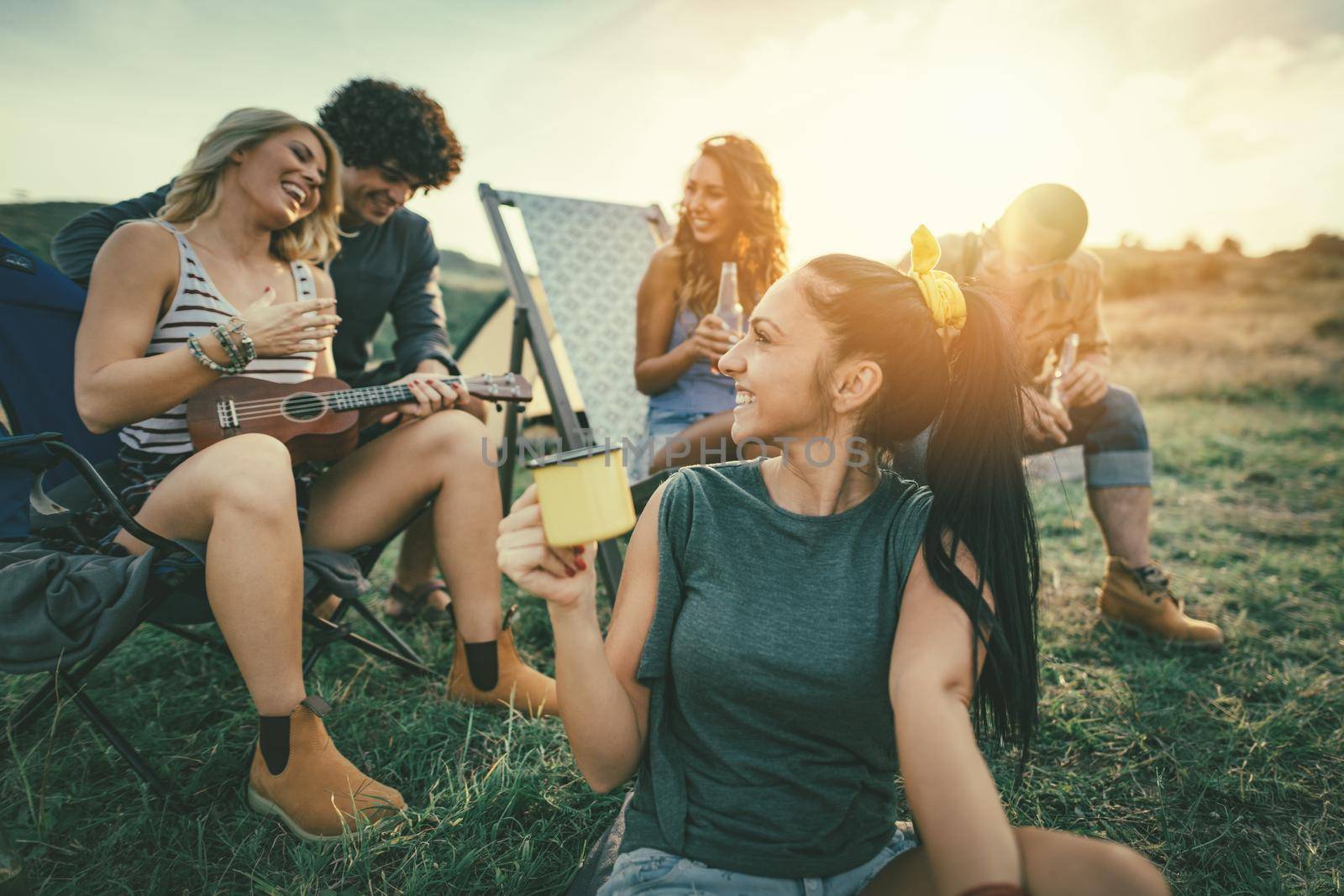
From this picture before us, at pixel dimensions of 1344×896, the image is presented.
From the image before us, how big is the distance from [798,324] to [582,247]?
2.85 meters

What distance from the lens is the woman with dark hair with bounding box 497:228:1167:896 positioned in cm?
110

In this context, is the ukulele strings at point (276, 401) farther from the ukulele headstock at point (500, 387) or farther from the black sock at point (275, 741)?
the black sock at point (275, 741)

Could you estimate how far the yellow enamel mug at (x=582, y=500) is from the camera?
907 mm

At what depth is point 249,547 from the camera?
161 centimetres

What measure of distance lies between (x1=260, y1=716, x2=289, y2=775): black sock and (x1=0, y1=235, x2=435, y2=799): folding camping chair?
0.26m

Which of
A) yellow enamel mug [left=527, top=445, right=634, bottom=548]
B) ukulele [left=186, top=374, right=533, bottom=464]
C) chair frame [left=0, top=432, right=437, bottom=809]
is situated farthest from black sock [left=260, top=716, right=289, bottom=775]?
yellow enamel mug [left=527, top=445, right=634, bottom=548]

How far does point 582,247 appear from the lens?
3.89 metres

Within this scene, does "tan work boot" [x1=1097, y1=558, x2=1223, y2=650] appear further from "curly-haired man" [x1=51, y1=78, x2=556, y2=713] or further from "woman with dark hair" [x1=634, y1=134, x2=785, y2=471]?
"curly-haired man" [x1=51, y1=78, x2=556, y2=713]

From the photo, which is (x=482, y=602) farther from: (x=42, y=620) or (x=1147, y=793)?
(x=1147, y=793)

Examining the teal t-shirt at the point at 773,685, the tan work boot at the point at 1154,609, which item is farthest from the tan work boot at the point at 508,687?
the tan work boot at the point at 1154,609

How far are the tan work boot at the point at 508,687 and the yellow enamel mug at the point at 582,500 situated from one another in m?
1.38

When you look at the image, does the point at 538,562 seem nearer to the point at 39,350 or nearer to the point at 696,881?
the point at 696,881

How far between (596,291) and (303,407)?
2004 mm

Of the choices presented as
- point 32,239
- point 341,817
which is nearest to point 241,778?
point 341,817
